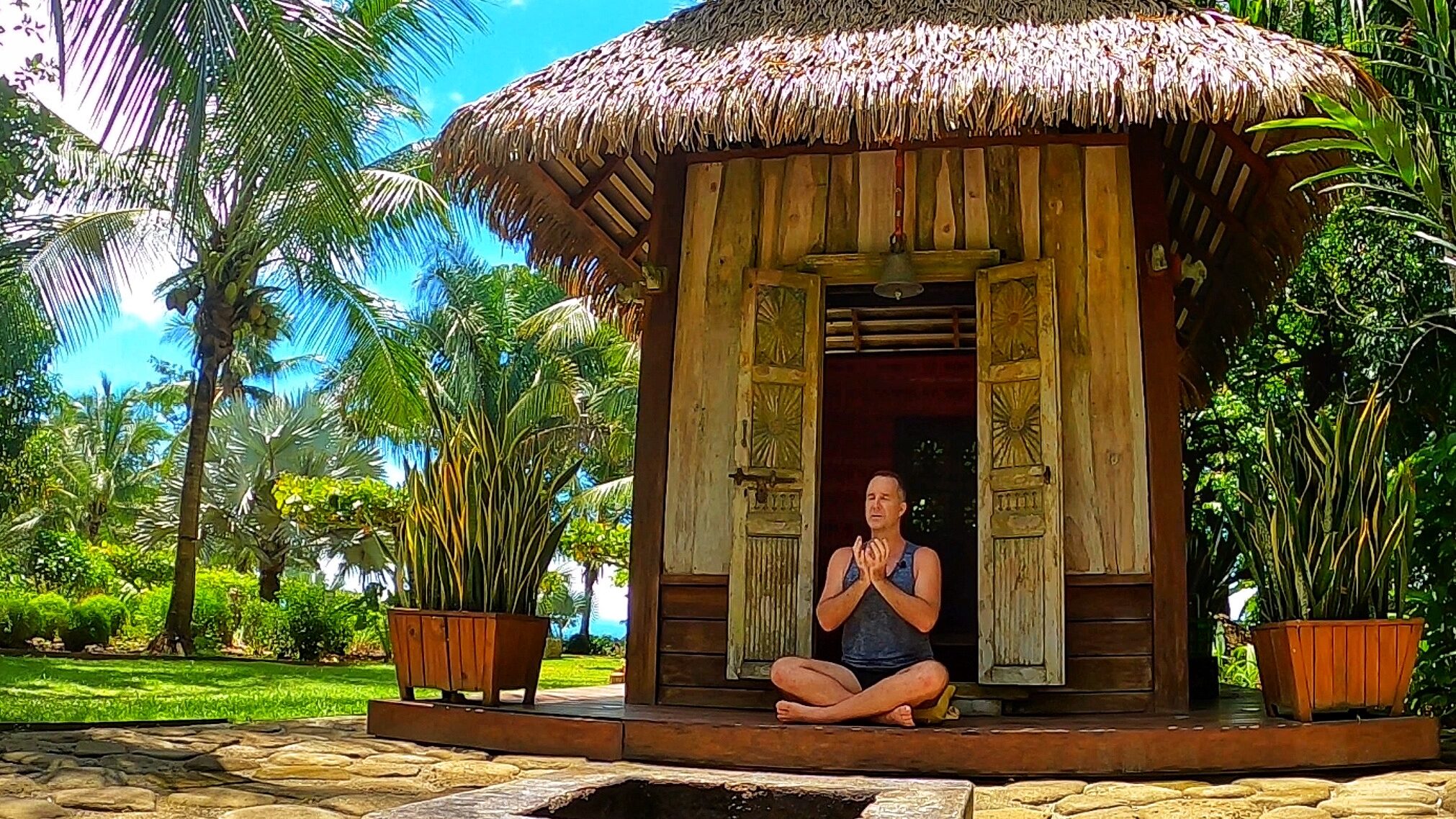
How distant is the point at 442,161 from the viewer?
5.63 meters

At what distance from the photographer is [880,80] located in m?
5.02

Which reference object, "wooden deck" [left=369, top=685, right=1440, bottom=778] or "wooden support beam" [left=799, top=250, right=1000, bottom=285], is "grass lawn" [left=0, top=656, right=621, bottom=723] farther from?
"wooden support beam" [left=799, top=250, right=1000, bottom=285]

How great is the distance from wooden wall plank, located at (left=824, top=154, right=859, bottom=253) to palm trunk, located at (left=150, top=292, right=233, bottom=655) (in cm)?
1014

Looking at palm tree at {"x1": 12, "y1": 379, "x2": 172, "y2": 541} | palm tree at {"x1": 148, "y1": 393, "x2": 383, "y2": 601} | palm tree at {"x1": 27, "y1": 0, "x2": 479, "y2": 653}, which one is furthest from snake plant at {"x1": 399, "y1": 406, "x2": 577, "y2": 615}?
palm tree at {"x1": 12, "y1": 379, "x2": 172, "y2": 541}

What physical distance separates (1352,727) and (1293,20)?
5.49m

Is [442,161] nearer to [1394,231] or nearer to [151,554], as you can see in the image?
[1394,231]

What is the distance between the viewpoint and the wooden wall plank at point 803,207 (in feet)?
18.4

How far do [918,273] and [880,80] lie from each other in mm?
872

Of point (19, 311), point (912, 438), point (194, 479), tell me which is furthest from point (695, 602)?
point (194, 479)

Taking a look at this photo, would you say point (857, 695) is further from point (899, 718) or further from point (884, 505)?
point (884, 505)

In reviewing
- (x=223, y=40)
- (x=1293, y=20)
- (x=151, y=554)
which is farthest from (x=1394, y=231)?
(x=151, y=554)

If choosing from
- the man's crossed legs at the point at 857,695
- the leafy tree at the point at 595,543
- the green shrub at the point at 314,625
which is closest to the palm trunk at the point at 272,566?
the leafy tree at the point at 595,543

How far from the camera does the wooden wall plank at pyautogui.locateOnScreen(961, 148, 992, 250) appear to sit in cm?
550

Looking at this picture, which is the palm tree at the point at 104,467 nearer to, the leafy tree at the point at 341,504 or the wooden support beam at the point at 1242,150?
the leafy tree at the point at 341,504
